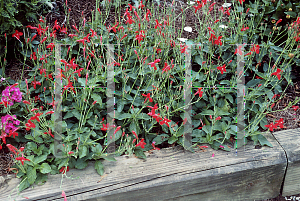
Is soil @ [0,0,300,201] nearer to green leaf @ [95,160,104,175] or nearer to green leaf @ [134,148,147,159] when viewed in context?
green leaf @ [134,148,147,159]

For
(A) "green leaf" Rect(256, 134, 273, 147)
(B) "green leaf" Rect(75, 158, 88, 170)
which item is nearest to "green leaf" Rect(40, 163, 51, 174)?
(B) "green leaf" Rect(75, 158, 88, 170)

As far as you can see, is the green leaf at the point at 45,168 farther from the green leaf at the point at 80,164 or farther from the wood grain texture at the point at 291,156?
the wood grain texture at the point at 291,156

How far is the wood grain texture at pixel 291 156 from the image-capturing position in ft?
6.61

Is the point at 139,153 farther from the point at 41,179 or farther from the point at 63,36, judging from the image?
the point at 63,36

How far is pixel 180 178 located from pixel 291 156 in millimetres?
811

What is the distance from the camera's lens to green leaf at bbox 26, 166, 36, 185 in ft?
5.68

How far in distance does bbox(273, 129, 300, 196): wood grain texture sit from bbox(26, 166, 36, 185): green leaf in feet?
5.51

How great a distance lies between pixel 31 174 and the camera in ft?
5.74

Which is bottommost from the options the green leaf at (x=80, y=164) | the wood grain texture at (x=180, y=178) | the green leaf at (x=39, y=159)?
the wood grain texture at (x=180, y=178)

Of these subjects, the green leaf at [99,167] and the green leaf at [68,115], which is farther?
the green leaf at [68,115]

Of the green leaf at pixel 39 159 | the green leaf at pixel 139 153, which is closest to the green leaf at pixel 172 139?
the green leaf at pixel 139 153

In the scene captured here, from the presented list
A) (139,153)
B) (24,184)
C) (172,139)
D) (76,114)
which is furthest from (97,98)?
(24,184)

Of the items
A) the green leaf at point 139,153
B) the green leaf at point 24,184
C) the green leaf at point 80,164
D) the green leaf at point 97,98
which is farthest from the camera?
the green leaf at point 97,98

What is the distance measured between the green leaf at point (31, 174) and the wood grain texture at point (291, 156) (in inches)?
66.1
